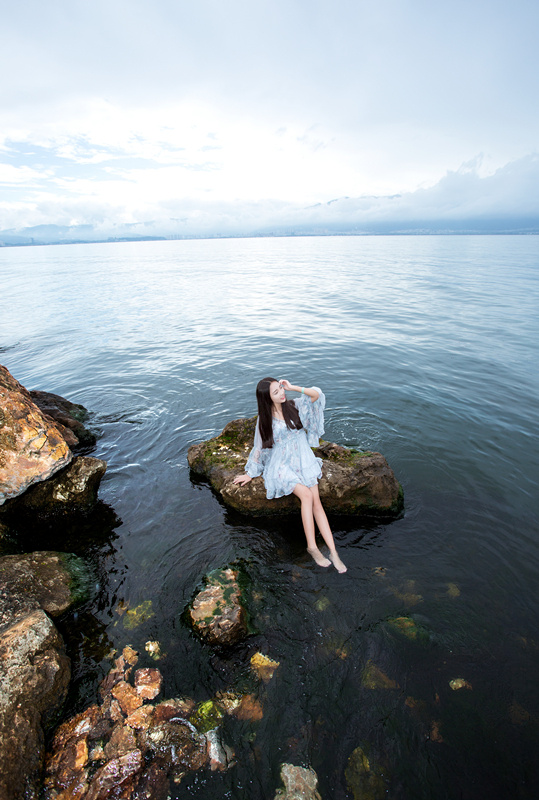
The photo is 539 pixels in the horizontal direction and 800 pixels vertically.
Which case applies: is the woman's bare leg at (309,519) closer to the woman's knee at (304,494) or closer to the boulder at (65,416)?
the woman's knee at (304,494)

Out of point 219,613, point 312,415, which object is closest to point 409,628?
point 219,613

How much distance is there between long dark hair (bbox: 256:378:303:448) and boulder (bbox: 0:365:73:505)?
15.2 ft

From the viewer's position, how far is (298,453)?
670cm

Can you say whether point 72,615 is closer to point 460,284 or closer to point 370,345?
point 370,345

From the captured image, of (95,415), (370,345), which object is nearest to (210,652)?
(95,415)

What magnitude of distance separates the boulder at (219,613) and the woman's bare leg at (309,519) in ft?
4.93

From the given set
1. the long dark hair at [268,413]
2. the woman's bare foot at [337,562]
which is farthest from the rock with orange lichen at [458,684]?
the long dark hair at [268,413]

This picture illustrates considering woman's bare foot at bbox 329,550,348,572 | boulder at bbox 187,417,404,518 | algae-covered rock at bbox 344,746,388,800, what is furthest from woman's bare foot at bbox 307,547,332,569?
algae-covered rock at bbox 344,746,388,800

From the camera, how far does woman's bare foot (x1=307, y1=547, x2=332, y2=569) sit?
21.1 feet

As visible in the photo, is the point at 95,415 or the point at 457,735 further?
the point at 95,415

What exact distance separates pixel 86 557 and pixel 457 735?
6.26 metres

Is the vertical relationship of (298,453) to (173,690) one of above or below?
above

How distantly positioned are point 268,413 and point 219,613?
3193 mm

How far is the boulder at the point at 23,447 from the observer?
727cm
